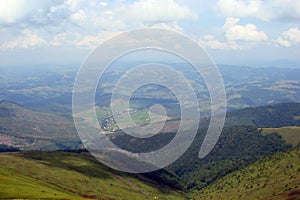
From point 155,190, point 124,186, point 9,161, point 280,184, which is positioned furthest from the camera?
point 155,190

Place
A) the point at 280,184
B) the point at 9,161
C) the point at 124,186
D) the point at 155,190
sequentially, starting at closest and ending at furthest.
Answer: the point at 280,184 < the point at 9,161 < the point at 124,186 < the point at 155,190

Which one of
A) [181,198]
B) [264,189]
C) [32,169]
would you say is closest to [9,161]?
[32,169]

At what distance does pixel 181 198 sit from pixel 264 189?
63.4m

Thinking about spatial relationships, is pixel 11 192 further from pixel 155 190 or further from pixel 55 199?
pixel 155 190

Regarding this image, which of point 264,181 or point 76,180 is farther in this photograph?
point 264,181

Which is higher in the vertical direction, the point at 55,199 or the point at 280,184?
the point at 55,199

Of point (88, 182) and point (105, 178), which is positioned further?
point (105, 178)

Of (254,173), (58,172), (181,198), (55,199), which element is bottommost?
(181,198)

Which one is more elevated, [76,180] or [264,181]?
[76,180]

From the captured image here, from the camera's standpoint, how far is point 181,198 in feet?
651

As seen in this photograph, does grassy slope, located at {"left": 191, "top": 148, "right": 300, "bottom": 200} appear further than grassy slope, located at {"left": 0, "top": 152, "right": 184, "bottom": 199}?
Yes

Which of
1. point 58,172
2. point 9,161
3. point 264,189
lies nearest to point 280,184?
point 264,189

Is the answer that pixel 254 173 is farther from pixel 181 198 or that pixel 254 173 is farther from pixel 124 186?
pixel 124 186

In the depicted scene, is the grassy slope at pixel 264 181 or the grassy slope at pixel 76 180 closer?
the grassy slope at pixel 76 180
